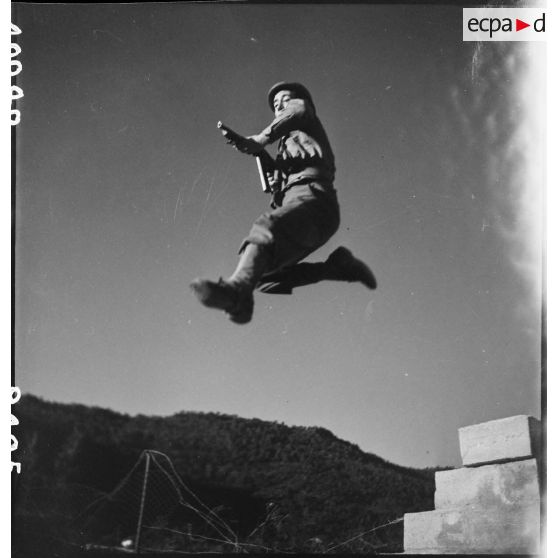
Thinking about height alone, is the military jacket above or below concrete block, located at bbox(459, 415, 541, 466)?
above

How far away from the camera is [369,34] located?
658 cm

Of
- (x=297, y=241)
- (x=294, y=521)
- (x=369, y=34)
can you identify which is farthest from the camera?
(x=369, y=34)

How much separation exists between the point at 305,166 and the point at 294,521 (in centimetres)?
256

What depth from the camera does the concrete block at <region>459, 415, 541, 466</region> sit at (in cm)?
605

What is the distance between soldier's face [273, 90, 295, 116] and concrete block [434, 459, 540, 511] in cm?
300

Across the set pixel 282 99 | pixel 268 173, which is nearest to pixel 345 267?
pixel 268 173

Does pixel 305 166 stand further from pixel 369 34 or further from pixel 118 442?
pixel 118 442

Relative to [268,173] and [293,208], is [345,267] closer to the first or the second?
[293,208]

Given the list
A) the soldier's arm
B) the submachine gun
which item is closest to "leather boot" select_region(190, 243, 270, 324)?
the submachine gun

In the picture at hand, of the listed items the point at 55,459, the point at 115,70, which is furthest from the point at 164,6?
the point at 55,459

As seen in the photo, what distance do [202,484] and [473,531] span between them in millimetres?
1985

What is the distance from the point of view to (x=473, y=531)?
607 centimetres

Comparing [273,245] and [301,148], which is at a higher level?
[301,148]

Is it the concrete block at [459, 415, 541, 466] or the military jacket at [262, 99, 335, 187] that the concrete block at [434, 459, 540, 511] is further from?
the military jacket at [262, 99, 335, 187]
